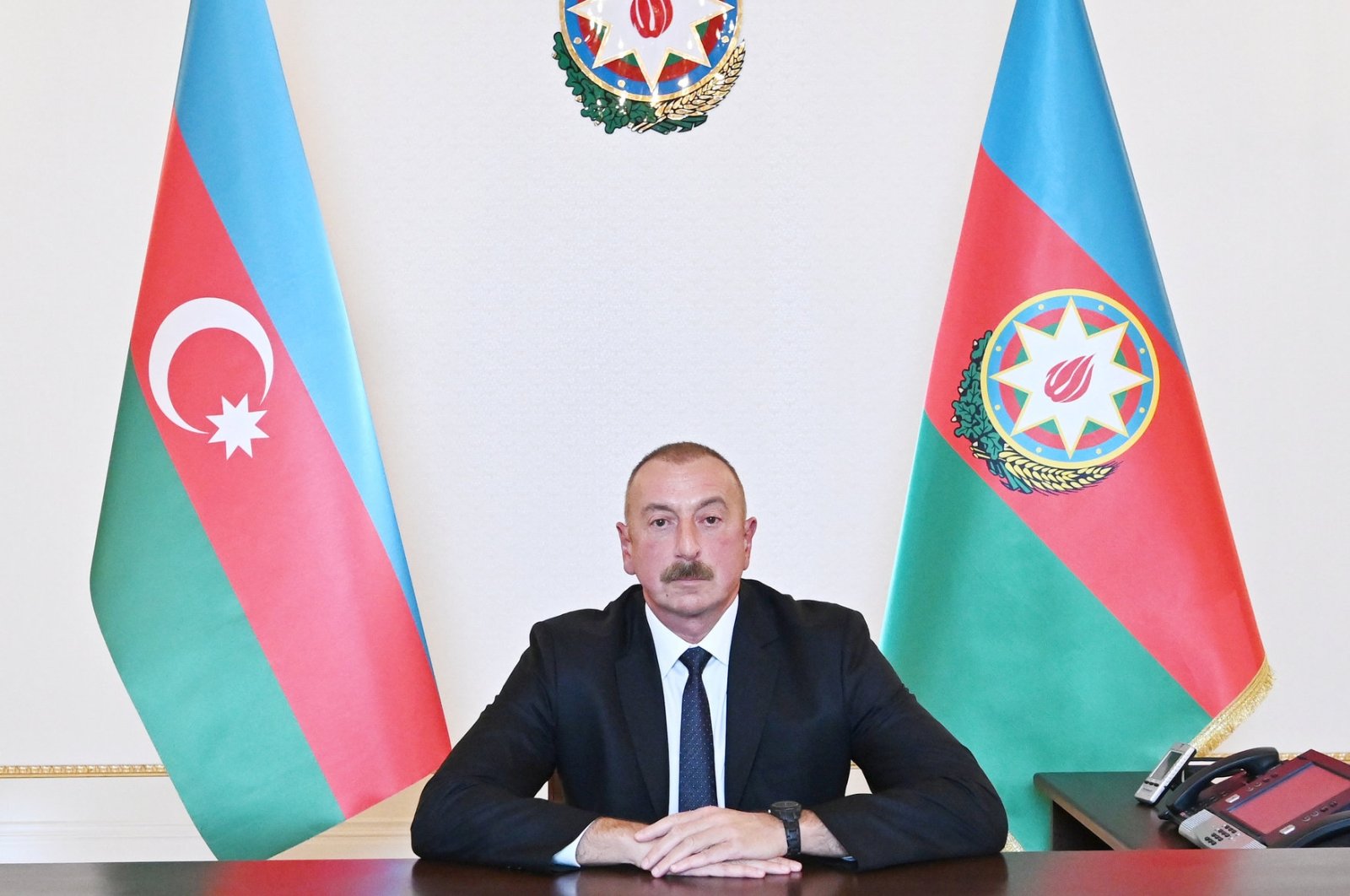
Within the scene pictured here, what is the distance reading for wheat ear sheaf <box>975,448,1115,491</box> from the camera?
2.76 metres

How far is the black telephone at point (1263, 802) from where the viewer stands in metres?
1.92

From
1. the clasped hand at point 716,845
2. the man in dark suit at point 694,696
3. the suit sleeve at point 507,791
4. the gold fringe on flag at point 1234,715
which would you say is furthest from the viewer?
the gold fringe on flag at point 1234,715

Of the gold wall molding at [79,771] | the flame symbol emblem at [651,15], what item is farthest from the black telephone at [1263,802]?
the gold wall molding at [79,771]

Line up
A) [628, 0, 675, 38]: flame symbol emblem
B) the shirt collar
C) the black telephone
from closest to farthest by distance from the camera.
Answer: the black telephone → the shirt collar → [628, 0, 675, 38]: flame symbol emblem

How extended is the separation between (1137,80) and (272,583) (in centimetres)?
254

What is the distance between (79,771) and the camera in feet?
10.3

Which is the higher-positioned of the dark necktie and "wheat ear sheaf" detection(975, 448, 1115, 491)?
"wheat ear sheaf" detection(975, 448, 1115, 491)

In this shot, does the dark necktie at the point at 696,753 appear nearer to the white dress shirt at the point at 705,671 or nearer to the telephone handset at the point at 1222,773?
the white dress shirt at the point at 705,671

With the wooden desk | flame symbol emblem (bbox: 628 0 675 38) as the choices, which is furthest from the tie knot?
flame symbol emblem (bbox: 628 0 675 38)

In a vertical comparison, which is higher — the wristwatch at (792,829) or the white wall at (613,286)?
the white wall at (613,286)

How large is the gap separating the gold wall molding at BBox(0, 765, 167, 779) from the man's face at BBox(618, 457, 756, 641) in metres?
1.74

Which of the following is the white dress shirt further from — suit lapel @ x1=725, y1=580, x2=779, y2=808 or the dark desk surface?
the dark desk surface

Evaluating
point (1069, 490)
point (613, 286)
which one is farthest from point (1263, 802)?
point (613, 286)

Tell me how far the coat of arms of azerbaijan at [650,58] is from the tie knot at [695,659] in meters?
1.56
